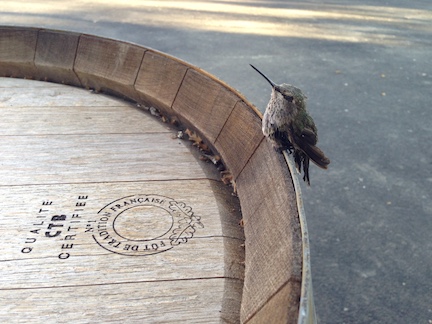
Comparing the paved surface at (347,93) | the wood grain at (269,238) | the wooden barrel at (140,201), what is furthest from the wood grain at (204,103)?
the paved surface at (347,93)

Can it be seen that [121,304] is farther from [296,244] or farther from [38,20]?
[38,20]

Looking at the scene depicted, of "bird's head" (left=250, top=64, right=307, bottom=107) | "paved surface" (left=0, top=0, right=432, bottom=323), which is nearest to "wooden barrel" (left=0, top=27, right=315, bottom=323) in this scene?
"bird's head" (left=250, top=64, right=307, bottom=107)

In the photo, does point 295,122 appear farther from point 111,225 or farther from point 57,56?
point 57,56

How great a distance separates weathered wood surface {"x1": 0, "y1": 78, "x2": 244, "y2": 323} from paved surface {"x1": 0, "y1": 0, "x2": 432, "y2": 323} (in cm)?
168

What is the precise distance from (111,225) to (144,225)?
11cm

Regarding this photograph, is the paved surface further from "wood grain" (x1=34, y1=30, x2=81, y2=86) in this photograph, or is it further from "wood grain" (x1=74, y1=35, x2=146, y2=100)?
"wood grain" (x1=34, y1=30, x2=81, y2=86)

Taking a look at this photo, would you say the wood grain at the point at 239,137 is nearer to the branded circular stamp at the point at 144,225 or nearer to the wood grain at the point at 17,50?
the branded circular stamp at the point at 144,225

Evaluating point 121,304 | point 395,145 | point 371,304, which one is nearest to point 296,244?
point 121,304

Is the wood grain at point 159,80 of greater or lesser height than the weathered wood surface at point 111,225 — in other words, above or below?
above

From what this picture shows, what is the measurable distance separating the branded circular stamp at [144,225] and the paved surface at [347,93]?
1754 millimetres

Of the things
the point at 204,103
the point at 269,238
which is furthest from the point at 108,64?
the point at 269,238

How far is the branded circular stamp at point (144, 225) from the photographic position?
158cm

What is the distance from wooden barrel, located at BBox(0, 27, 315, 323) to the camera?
4.34 ft

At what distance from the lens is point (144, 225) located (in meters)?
1.67
